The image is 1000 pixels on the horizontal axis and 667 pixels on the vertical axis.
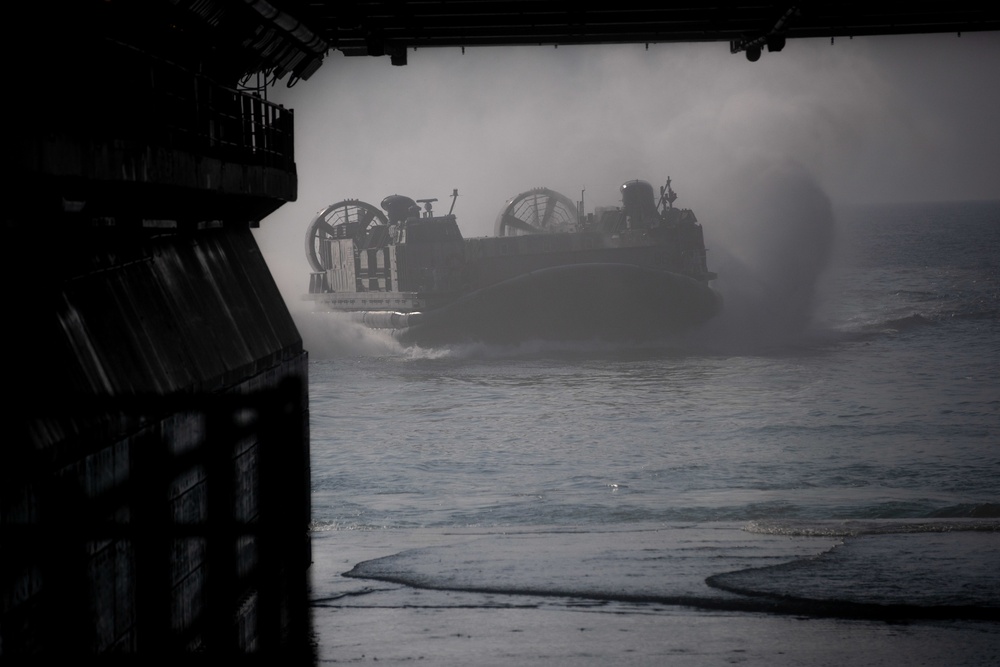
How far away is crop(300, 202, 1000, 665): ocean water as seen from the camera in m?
10.2

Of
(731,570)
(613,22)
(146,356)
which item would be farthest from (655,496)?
(146,356)

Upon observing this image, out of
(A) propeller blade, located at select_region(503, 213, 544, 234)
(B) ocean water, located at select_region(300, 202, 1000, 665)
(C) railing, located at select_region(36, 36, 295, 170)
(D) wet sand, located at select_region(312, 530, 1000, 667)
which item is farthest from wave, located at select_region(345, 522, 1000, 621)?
(A) propeller blade, located at select_region(503, 213, 544, 234)

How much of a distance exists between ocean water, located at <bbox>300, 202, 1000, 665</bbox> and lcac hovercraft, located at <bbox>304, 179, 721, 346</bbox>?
1.08 m

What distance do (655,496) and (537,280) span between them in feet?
89.1

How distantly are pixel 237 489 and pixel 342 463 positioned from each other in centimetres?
1615

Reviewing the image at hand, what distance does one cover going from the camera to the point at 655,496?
20.0 metres

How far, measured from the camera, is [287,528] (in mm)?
11492

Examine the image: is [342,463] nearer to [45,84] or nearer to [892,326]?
[45,84]

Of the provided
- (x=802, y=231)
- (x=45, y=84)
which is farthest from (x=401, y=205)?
(x=45, y=84)

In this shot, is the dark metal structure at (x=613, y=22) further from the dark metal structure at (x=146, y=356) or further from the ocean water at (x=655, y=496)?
the ocean water at (x=655, y=496)

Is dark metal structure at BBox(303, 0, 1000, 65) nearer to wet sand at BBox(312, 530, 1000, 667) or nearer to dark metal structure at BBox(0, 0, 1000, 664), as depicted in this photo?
dark metal structure at BBox(0, 0, 1000, 664)

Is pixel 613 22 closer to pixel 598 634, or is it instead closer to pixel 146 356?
pixel 598 634

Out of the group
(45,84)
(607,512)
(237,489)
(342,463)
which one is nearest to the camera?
(45,84)

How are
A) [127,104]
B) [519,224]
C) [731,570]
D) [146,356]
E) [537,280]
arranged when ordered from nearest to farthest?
1. [127,104]
2. [146,356]
3. [731,570]
4. [537,280]
5. [519,224]
